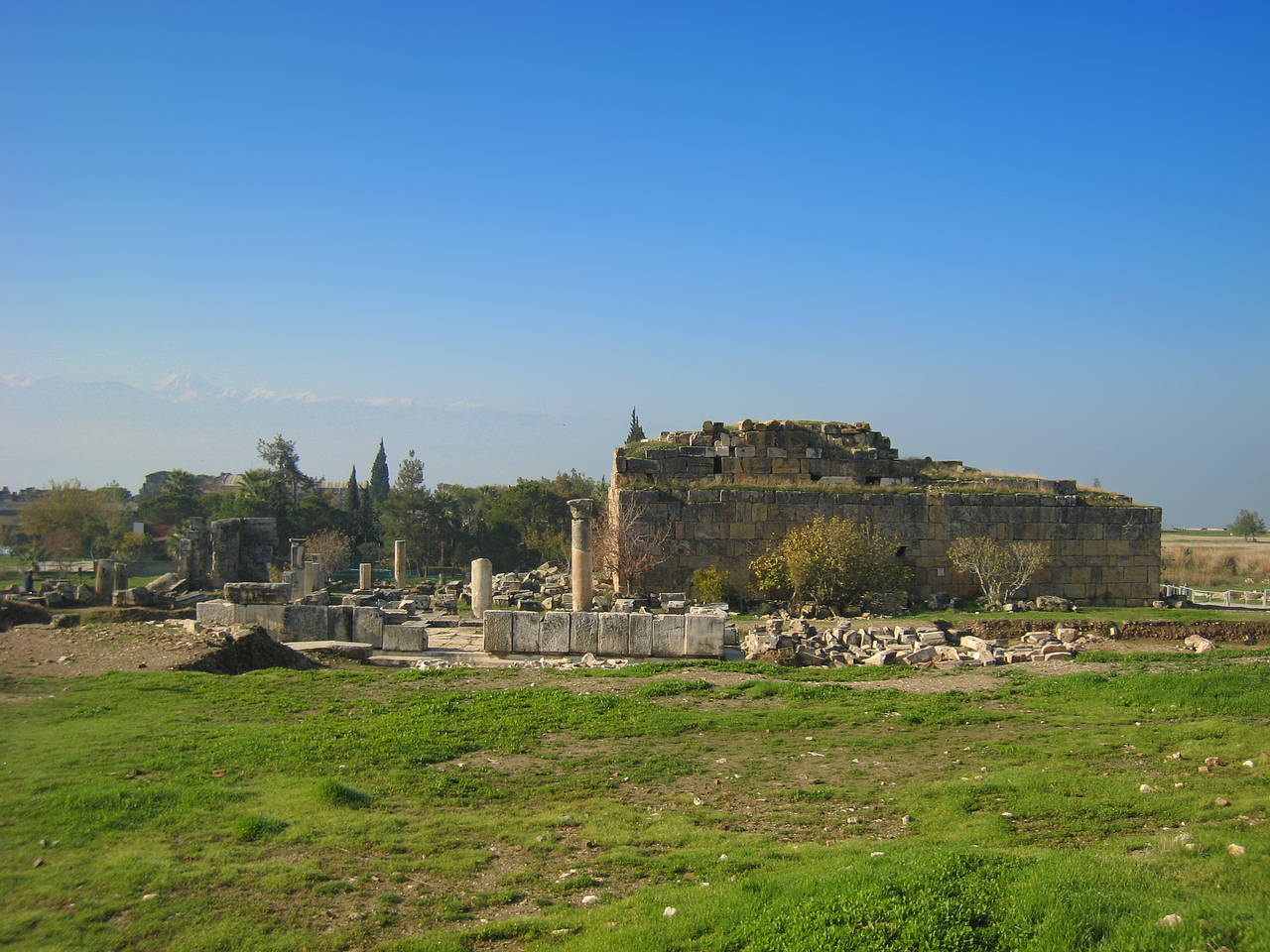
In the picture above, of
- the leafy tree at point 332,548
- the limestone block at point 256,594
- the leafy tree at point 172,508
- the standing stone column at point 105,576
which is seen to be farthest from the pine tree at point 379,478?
the limestone block at point 256,594

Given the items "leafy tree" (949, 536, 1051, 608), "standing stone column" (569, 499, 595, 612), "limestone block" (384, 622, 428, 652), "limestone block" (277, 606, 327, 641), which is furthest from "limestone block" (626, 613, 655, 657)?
"leafy tree" (949, 536, 1051, 608)

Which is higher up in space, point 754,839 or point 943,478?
point 943,478

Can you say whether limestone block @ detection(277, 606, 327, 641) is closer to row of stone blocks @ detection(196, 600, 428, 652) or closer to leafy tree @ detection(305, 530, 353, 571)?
row of stone blocks @ detection(196, 600, 428, 652)

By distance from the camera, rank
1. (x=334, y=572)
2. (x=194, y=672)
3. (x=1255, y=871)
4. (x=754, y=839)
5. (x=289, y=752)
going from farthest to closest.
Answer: (x=334, y=572), (x=194, y=672), (x=289, y=752), (x=754, y=839), (x=1255, y=871)

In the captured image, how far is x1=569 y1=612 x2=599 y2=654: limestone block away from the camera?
15.8m

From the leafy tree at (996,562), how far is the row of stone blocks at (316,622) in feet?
40.2

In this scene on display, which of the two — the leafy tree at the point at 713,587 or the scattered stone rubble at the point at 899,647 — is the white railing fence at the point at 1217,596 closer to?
the scattered stone rubble at the point at 899,647

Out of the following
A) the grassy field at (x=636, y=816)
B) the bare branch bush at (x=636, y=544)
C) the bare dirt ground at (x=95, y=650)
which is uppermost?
the bare branch bush at (x=636, y=544)

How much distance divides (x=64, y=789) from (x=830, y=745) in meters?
6.77

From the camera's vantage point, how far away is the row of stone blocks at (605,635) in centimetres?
1557

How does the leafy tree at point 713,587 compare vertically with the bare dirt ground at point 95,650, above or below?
above

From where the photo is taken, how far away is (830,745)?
9.45 metres

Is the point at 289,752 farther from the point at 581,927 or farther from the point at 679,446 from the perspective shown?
the point at 679,446

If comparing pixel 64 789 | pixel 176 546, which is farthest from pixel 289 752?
pixel 176 546
